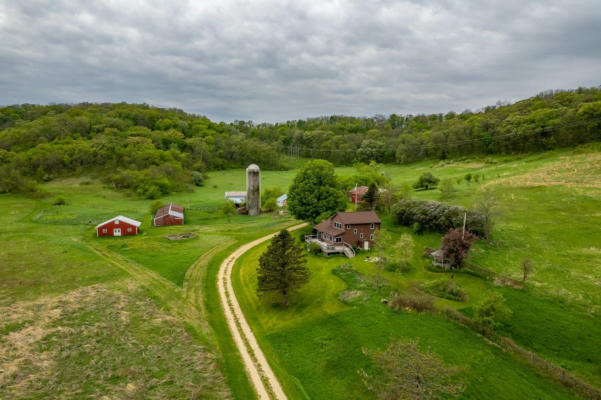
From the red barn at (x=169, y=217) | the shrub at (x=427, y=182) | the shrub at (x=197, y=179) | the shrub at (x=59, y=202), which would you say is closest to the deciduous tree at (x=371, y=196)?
the shrub at (x=427, y=182)

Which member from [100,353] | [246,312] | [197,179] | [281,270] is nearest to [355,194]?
[281,270]

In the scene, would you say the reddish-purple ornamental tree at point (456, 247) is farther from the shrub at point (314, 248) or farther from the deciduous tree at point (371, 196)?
the deciduous tree at point (371, 196)

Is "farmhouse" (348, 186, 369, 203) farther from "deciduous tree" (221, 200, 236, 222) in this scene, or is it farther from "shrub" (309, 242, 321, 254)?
"shrub" (309, 242, 321, 254)

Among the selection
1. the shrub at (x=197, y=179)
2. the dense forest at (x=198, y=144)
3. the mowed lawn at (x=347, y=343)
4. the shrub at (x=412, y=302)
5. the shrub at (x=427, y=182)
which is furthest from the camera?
the shrub at (x=197, y=179)

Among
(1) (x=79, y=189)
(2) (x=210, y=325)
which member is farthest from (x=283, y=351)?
(1) (x=79, y=189)

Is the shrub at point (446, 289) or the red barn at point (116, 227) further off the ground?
the red barn at point (116, 227)

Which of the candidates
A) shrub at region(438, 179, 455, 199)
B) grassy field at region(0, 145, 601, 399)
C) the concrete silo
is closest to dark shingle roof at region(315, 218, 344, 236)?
grassy field at region(0, 145, 601, 399)

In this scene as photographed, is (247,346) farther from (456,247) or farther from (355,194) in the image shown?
(355,194)
